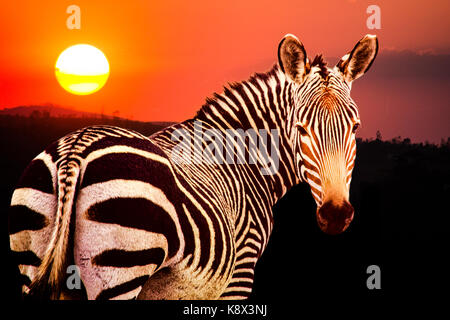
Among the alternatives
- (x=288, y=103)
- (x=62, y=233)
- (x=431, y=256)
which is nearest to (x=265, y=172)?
(x=288, y=103)

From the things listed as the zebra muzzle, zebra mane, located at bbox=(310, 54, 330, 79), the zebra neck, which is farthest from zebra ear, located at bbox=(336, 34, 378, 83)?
the zebra muzzle

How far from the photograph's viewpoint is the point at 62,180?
9.63 feet

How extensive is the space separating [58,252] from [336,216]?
2.44 m

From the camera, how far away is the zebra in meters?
2.92

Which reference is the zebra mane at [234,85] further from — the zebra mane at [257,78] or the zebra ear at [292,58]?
the zebra ear at [292,58]

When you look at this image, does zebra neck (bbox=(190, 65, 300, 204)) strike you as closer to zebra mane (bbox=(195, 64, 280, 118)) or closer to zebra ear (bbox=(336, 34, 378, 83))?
zebra mane (bbox=(195, 64, 280, 118))

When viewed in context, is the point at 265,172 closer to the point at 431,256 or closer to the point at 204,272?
the point at 204,272

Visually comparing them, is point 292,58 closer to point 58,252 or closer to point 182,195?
point 182,195

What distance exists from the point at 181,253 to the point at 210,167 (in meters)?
1.34

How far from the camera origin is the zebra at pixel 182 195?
2.92m

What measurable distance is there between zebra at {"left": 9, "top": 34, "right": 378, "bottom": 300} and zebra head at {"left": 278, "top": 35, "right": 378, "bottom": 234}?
0.01 meters

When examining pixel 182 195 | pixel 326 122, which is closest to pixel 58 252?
pixel 182 195

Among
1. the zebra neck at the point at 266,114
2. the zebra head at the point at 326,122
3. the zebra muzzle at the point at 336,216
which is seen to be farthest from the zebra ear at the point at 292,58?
the zebra muzzle at the point at 336,216

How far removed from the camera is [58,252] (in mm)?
2859
